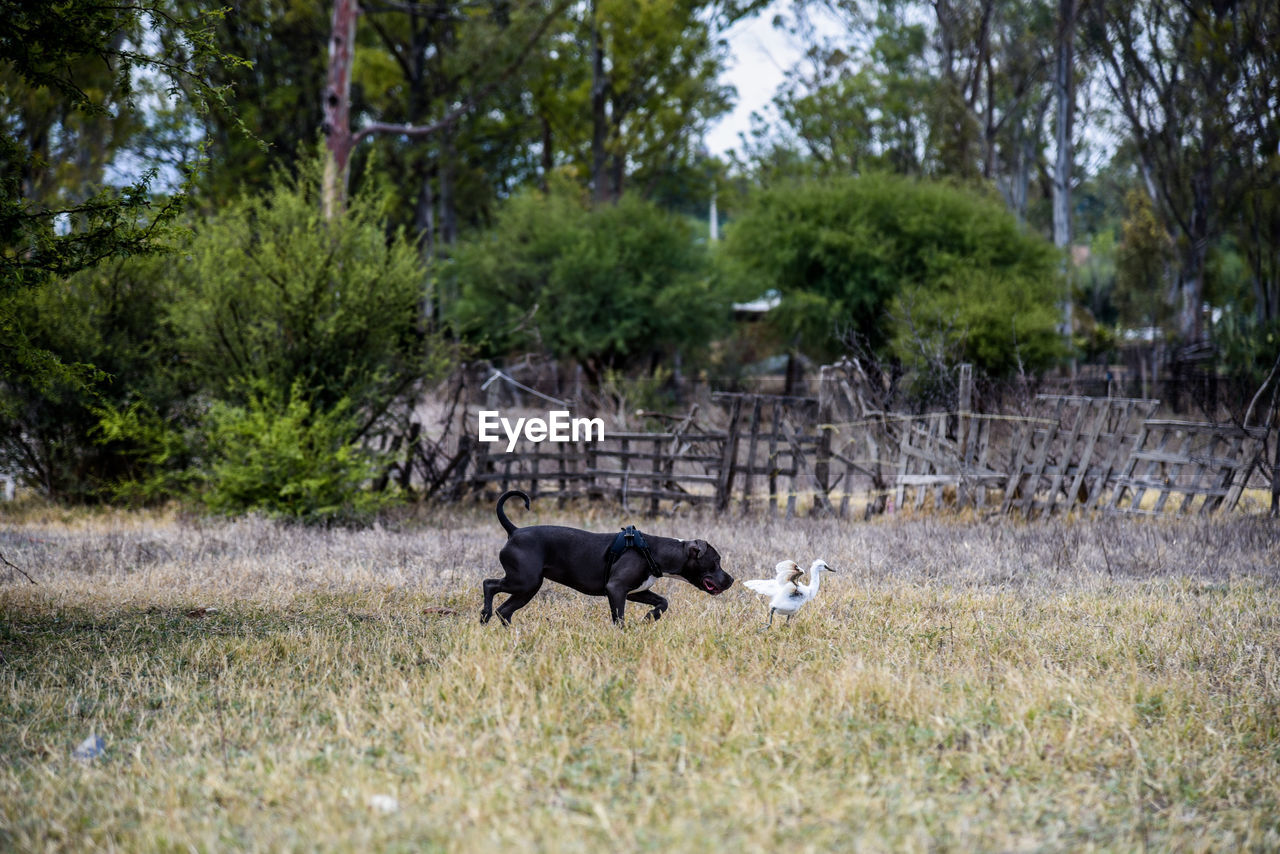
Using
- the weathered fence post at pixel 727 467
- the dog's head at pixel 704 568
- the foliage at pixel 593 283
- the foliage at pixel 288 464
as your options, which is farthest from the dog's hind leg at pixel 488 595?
the foliage at pixel 593 283

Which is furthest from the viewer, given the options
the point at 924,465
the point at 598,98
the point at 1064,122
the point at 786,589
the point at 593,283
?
the point at 598,98

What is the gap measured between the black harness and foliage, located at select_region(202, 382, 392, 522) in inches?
256

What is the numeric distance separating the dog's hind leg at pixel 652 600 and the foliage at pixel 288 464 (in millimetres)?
6360

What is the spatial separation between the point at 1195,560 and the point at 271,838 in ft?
28.7

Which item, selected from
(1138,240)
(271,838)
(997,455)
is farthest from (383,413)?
(1138,240)

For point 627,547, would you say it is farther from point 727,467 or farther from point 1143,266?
point 1143,266

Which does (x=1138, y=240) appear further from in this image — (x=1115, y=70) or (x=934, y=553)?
(x=934, y=553)

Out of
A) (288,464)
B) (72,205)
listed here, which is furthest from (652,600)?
(288,464)

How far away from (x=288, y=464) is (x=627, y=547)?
708 cm

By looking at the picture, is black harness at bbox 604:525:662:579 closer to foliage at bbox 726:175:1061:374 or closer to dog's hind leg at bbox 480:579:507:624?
dog's hind leg at bbox 480:579:507:624

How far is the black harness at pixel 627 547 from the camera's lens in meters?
6.45

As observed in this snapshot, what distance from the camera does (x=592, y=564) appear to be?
21.5 ft

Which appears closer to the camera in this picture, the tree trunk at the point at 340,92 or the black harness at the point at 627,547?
the black harness at the point at 627,547

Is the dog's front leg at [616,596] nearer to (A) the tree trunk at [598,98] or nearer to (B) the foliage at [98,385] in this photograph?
(B) the foliage at [98,385]
